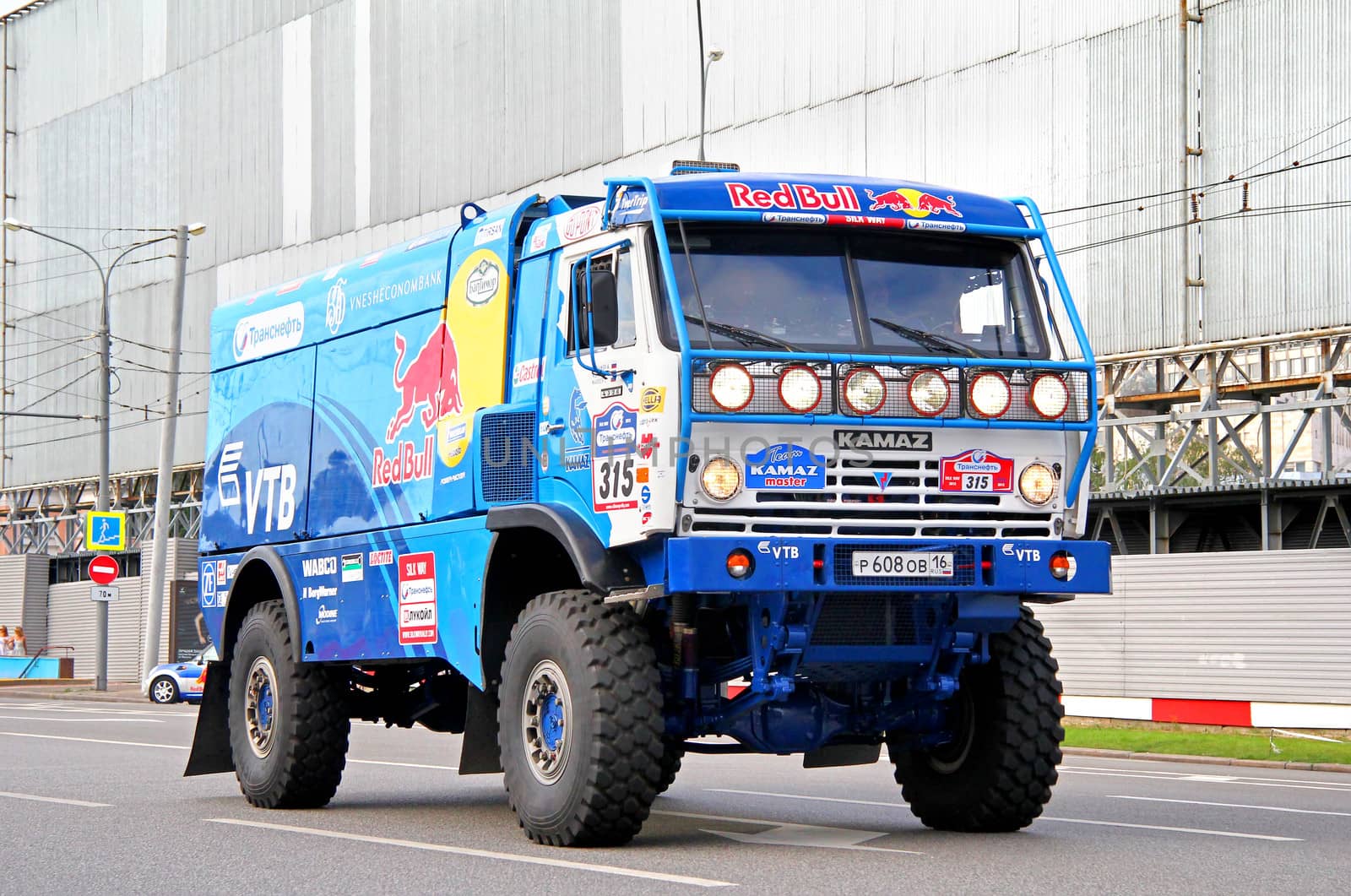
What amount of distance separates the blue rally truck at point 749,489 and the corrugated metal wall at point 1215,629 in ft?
53.9

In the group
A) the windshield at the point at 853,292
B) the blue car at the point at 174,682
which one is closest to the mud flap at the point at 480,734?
the windshield at the point at 853,292

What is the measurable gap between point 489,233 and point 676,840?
385 centimetres

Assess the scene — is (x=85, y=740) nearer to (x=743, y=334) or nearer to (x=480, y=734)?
(x=480, y=734)

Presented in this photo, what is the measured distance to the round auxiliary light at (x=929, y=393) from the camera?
32.3ft

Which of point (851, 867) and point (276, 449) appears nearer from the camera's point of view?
point (851, 867)

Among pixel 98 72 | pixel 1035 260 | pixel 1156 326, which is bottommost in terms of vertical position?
pixel 1035 260

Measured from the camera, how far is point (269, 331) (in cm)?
1446

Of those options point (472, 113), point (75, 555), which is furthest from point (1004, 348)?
point (75, 555)

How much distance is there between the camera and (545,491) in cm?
1063

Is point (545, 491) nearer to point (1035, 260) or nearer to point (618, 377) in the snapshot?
point (618, 377)

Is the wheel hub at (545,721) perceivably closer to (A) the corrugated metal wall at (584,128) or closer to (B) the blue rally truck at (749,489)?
(B) the blue rally truck at (749,489)

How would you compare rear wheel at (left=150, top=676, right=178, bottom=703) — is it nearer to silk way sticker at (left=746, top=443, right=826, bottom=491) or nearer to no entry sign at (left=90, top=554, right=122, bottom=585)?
no entry sign at (left=90, top=554, right=122, bottom=585)

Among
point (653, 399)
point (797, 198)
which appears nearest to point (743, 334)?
point (653, 399)

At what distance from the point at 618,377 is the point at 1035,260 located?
102 inches
